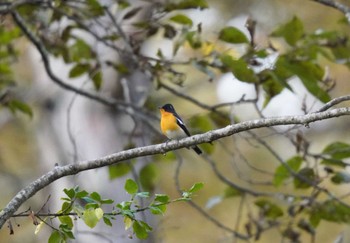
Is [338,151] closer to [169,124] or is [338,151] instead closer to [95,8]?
[169,124]

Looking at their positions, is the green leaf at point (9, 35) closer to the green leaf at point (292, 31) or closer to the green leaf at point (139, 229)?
the green leaf at point (292, 31)

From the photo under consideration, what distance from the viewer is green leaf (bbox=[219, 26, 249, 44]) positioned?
3436 millimetres

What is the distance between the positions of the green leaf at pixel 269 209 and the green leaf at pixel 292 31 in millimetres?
903

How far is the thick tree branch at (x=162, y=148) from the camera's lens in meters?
2.19

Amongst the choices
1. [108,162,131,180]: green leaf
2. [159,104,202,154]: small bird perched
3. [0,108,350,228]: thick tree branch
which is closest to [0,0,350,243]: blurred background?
[108,162,131,180]: green leaf

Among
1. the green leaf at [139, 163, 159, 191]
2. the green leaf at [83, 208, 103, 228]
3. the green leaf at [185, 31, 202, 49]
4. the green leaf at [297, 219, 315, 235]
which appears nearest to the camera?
the green leaf at [83, 208, 103, 228]

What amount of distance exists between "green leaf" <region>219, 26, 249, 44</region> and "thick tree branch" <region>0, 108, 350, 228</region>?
1.20 meters

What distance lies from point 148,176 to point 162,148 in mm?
1916

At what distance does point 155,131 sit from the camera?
4.04 meters

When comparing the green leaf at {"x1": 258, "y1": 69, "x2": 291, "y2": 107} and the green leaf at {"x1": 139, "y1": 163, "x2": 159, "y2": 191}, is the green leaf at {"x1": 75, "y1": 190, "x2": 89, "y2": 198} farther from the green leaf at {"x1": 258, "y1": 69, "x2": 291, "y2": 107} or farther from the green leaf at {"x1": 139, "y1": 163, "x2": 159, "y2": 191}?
the green leaf at {"x1": 139, "y1": 163, "x2": 159, "y2": 191}

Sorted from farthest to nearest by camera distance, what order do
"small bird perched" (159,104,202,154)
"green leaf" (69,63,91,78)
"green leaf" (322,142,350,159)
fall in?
"green leaf" (69,63,91,78)
"green leaf" (322,142,350,159)
"small bird perched" (159,104,202,154)

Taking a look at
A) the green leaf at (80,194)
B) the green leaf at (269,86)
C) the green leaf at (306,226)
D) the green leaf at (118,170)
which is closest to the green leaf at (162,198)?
the green leaf at (80,194)

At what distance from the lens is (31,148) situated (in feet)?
29.6

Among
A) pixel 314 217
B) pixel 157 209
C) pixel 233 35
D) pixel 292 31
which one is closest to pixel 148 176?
pixel 314 217
